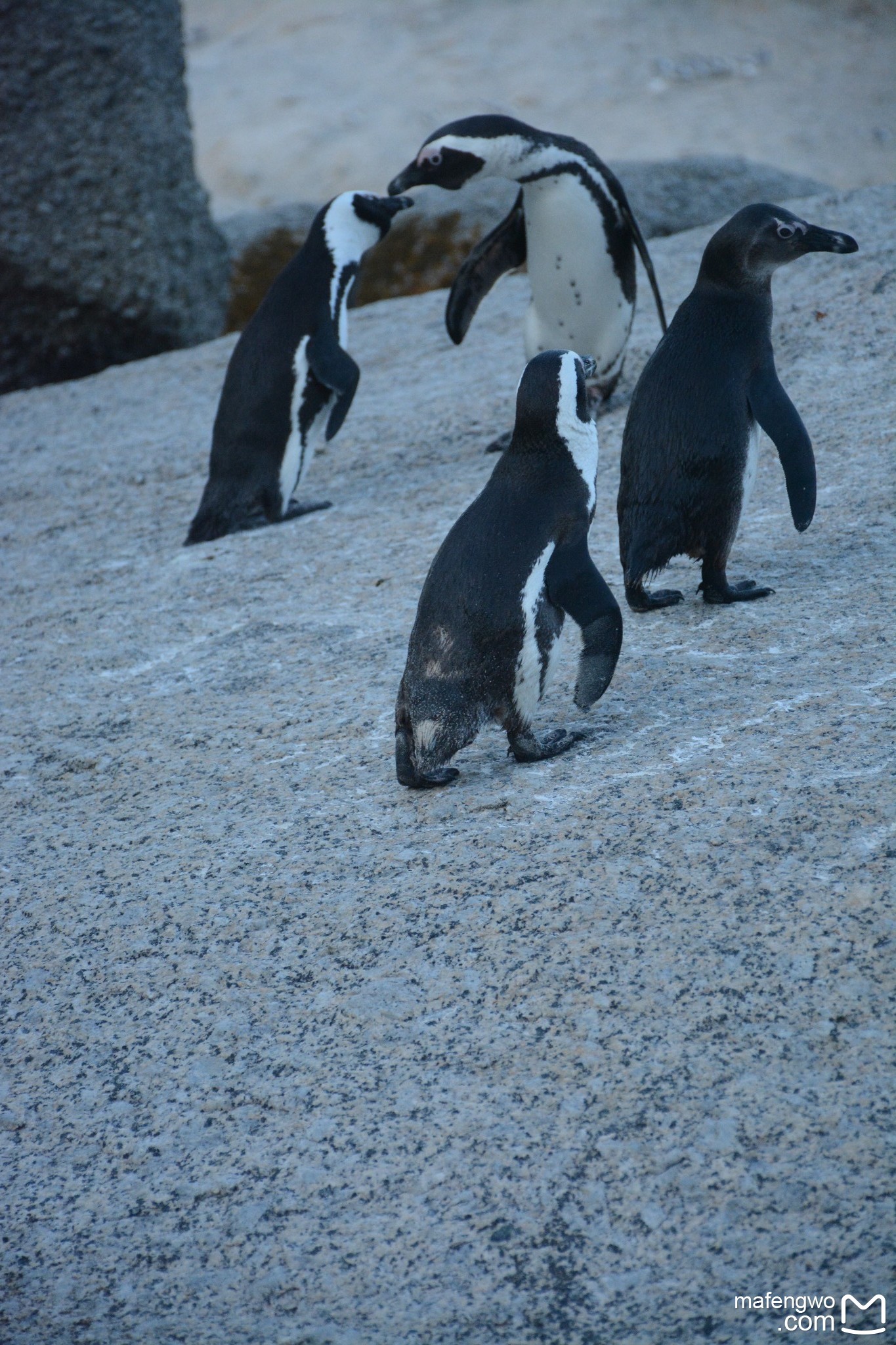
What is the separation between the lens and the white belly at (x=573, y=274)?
4172 mm

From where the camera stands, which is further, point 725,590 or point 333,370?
point 333,370

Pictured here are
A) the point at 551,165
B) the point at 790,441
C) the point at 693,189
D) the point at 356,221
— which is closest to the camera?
the point at 790,441

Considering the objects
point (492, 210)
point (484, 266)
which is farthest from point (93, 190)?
point (484, 266)

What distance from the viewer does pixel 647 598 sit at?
112 inches

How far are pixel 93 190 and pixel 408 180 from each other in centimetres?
277

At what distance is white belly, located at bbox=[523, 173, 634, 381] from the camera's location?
4.17 m

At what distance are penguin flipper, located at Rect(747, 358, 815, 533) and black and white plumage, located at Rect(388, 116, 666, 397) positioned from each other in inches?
56.9

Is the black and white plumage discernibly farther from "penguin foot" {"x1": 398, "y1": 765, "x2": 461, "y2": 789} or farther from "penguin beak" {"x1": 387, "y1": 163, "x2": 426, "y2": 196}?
"penguin foot" {"x1": 398, "y1": 765, "x2": 461, "y2": 789}

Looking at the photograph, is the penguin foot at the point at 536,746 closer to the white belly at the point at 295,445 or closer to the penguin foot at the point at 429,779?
the penguin foot at the point at 429,779

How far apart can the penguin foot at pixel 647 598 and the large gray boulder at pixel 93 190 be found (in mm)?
4328

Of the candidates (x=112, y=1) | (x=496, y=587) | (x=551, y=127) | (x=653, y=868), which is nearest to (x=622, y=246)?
(x=496, y=587)

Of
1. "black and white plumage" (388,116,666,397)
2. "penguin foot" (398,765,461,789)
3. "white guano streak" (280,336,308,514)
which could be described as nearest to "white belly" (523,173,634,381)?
"black and white plumage" (388,116,666,397)
